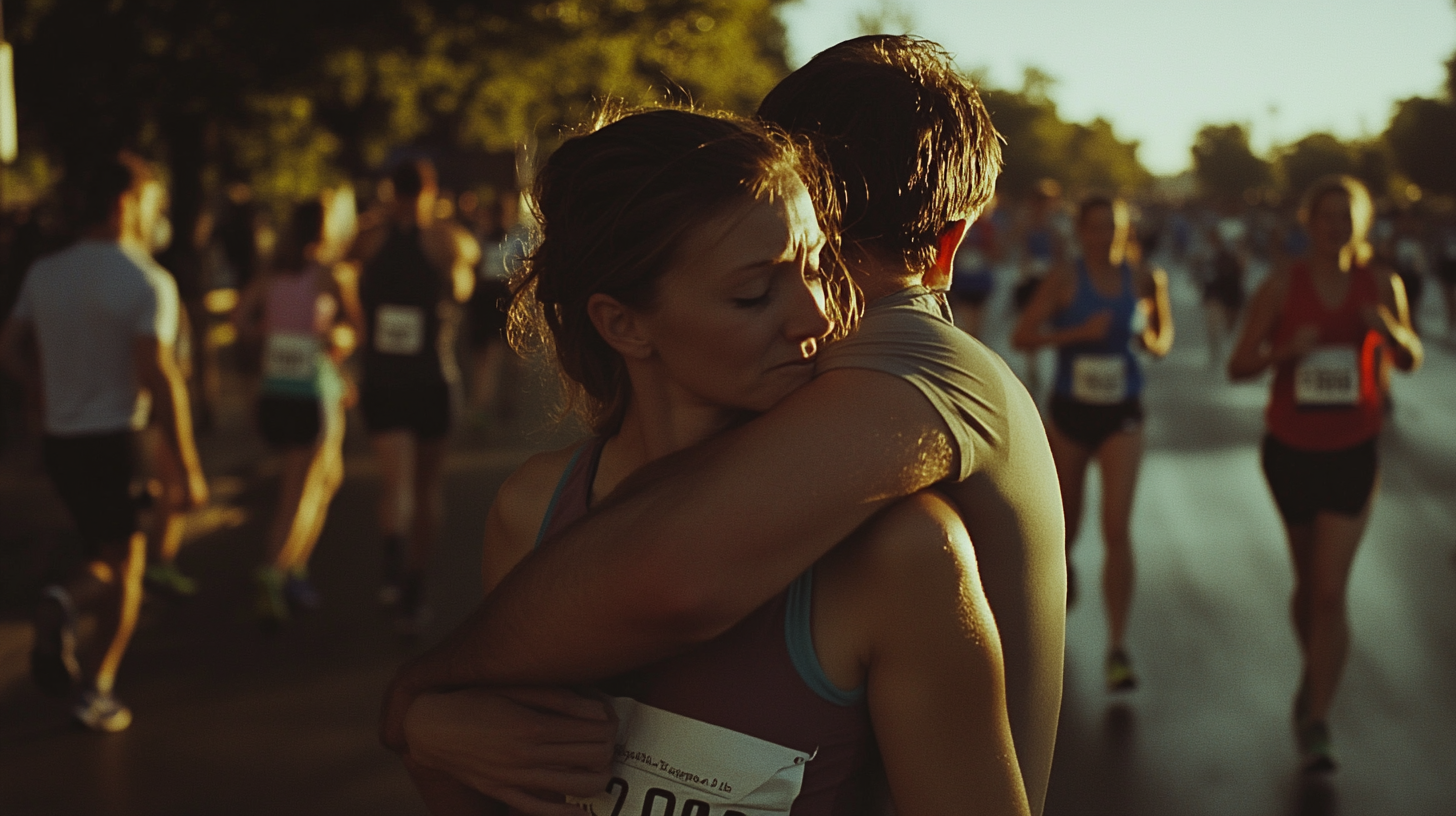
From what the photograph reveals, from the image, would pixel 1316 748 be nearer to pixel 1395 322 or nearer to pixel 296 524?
pixel 1395 322

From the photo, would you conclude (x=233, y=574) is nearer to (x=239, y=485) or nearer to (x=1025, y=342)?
(x=239, y=485)

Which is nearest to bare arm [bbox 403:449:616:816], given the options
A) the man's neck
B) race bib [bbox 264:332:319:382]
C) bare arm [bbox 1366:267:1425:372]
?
the man's neck

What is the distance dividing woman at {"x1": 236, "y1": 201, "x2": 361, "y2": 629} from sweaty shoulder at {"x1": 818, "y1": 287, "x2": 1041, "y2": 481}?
586 centimetres

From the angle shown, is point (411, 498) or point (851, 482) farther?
point (411, 498)

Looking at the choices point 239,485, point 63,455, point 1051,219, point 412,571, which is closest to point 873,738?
point 63,455

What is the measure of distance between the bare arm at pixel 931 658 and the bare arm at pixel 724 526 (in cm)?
5

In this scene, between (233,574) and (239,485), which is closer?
(233,574)

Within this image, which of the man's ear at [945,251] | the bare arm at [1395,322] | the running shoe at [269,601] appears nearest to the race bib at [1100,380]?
the bare arm at [1395,322]

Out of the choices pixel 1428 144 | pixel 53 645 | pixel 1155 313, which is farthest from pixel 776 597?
pixel 1428 144

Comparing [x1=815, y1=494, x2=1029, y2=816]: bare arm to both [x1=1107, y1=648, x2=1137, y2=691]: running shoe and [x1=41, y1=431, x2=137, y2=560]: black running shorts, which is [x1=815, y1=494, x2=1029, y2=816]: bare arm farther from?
[x1=41, y1=431, x2=137, y2=560]: black running shorts

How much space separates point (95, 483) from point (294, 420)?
1.69 m

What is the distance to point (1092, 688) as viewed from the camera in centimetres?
593

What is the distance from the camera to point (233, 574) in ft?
26.0

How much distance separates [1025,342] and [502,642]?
18.8ft
